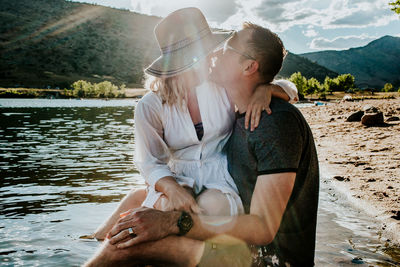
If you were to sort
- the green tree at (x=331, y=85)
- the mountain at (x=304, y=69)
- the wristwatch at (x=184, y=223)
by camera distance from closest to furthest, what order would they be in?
the wristwatch at (x=184, y=223) → the green tree at (x=331, y=85) → the mountain at (x=304, y=69)

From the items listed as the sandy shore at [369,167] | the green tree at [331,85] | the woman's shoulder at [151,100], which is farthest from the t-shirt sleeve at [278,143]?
the green tree at [331,85]

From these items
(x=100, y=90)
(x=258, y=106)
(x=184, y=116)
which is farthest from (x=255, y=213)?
(x=100, y=90)

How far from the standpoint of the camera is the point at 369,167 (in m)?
7.49

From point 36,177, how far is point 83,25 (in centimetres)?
15505

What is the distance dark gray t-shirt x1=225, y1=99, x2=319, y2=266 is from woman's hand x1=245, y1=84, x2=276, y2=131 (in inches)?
1.6

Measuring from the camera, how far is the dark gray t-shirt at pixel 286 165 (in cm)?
243

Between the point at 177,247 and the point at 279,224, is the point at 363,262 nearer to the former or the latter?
the point at 279,224

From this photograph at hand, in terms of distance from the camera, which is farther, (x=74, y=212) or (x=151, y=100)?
(x=74, y=212)

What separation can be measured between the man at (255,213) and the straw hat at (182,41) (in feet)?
0.97

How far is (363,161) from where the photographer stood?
8156 millimetres

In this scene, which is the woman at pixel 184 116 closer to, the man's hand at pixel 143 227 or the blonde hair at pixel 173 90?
the blonde hair at pixel 173 90

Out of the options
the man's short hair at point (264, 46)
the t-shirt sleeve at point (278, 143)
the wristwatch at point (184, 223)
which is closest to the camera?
the t-shirt sleeve at point (278, 143)

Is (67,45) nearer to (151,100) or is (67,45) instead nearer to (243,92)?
(151,100)

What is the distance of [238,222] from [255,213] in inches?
5.5
